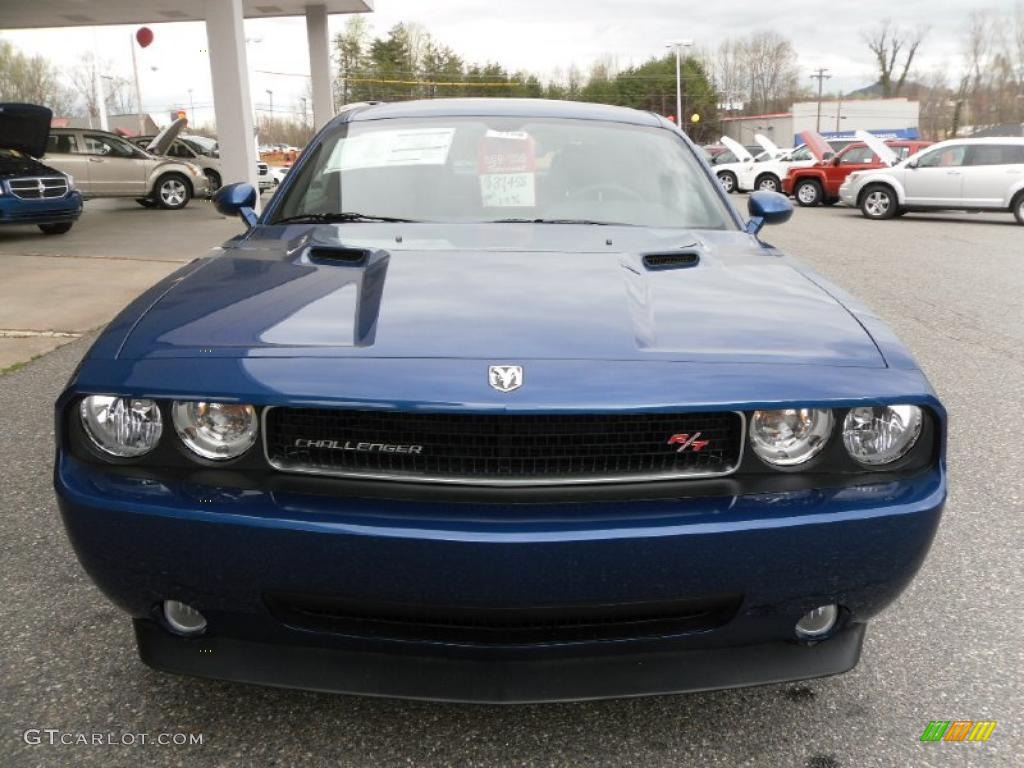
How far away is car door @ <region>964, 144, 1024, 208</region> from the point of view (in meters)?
17.0

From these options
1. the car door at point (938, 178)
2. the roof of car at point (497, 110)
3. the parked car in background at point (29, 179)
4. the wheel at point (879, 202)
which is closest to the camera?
the roof of car at point (497, 110)

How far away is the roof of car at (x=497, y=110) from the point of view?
355 cm

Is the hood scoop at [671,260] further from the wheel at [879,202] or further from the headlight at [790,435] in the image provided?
the wheel at [879,202]

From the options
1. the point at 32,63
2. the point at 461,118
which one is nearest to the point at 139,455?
the point at 461,118

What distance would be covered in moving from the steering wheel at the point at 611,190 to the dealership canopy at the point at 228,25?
12137 millimetres

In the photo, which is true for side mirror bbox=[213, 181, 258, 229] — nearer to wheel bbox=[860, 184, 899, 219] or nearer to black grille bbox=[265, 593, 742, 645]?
black grille bbox=[265, 593, 742, 645]

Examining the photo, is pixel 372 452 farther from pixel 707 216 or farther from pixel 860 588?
pixel 707 216

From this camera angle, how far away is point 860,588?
189 centimetres

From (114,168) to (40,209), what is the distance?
6.64 metres

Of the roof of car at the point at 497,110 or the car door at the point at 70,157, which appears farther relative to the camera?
the car door at the point at 70,157

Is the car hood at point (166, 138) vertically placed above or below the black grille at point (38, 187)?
above

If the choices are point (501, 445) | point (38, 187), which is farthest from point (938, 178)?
point (501, 445)

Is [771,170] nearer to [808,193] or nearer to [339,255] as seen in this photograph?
[808,193]

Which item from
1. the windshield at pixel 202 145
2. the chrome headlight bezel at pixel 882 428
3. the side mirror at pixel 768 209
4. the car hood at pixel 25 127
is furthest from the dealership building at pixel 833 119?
the chrome headlight bezel at pixel 882 428
